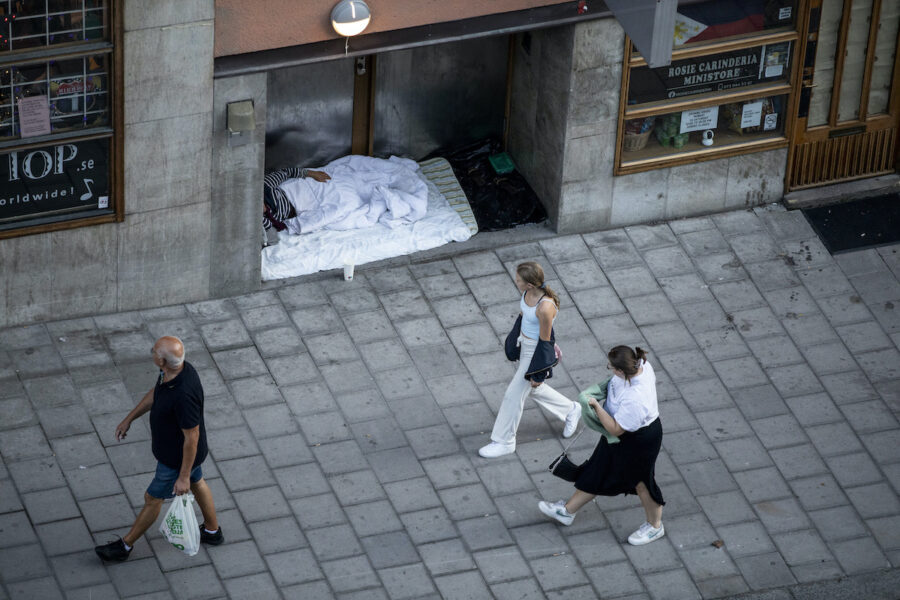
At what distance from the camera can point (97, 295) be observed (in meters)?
12.4

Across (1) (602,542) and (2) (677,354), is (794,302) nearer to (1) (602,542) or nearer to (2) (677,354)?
(2) (677,354)

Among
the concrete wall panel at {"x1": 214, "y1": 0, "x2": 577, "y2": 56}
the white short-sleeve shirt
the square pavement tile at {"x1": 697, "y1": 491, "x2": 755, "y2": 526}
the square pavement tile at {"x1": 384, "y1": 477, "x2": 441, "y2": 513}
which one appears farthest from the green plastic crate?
the white short-sleeve shirt

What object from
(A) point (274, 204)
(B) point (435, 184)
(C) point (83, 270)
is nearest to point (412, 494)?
(C) point (83, 270)

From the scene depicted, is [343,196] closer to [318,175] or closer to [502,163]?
[318,175]

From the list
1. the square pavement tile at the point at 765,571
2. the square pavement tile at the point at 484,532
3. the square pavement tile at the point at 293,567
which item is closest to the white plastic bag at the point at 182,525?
the square pavement tile at the point at 293,567

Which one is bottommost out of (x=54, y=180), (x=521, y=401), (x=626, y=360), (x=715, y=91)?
(x=521, y=401)

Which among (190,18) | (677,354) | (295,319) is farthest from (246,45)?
(677,354)

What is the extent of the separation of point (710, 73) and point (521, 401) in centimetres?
436

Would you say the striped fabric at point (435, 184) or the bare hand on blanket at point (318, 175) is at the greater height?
the bare hand on blanket at point (318, 175)

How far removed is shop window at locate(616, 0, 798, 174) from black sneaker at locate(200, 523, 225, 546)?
5.40 meters

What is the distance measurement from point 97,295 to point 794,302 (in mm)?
6016

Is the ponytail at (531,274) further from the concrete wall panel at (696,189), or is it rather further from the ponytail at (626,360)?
the concrete wall panel at (696,189)

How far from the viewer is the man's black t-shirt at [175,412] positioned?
9.48 m

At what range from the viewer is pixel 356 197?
45.6 feet
